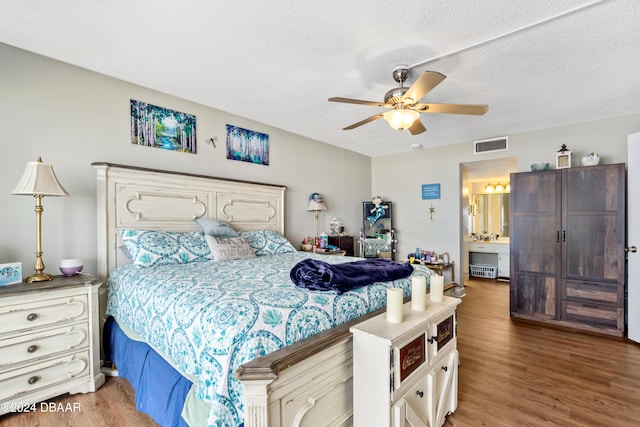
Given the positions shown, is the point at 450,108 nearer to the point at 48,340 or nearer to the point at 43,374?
the point at 48,340

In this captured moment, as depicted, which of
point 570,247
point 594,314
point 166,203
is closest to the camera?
point 166,203

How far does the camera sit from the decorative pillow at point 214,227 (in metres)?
2.94

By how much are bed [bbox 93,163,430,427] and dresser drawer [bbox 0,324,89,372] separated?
10.0 inches

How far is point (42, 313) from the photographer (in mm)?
1884

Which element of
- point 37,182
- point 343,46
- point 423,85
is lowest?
point 37,182

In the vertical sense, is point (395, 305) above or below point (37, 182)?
below

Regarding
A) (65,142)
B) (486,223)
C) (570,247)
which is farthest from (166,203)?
(486,223)

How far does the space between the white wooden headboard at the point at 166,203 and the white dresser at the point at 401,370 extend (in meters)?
2.29

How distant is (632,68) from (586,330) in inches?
104

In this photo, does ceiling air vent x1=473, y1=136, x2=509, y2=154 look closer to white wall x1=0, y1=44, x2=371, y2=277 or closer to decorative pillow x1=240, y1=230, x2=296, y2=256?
decorative pillow x1=240, y1=230, x2=296, y2=256

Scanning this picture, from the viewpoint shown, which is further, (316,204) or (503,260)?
(503,260)

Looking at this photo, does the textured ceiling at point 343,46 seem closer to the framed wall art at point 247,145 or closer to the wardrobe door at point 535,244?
the framed wall art at point 247,145

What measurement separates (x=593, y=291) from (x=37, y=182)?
17.1ft

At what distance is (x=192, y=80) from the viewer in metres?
2.61
